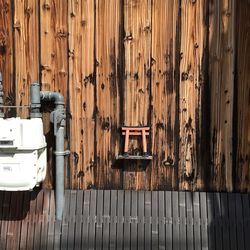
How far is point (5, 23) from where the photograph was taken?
2277mm

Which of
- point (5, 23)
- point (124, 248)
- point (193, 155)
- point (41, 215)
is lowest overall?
point (124, 248)

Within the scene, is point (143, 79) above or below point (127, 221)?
above

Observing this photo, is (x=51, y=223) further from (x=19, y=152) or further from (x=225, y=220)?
(x=225, y=220)

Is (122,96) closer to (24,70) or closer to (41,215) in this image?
(24,70)

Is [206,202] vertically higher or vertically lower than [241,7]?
lower

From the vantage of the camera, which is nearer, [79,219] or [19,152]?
[19,152]

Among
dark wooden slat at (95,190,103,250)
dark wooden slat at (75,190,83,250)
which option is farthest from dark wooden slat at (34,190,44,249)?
dark wooden slat at (95,190,103,250)

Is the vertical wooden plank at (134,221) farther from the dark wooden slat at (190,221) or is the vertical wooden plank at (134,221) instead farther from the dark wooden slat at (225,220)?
the dark wooden slat at (225,220)

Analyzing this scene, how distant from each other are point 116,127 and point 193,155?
477mm

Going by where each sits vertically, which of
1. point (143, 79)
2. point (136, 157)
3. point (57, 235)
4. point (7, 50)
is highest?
point (7, 50)

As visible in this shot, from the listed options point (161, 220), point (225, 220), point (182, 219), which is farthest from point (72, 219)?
point (225, 220)

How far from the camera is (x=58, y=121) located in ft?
7.12

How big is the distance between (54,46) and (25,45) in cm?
17

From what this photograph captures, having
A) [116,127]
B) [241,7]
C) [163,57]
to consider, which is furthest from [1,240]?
[241,7]
